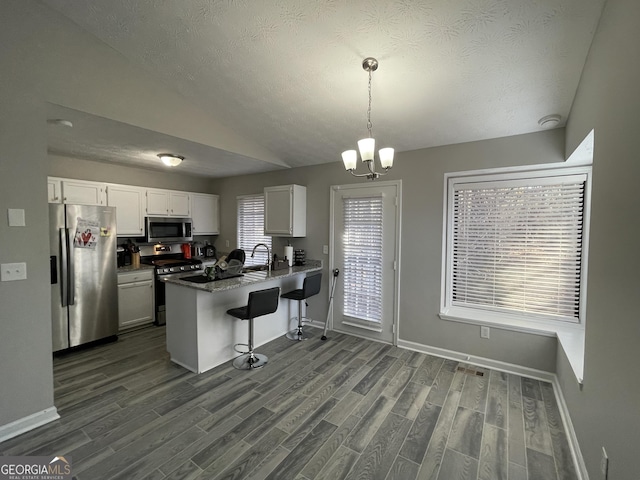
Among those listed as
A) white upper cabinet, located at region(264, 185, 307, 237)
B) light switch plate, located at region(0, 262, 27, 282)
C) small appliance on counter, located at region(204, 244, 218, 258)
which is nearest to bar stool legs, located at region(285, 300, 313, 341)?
white upper cabinet, located at region(264, 185, 307, 237)

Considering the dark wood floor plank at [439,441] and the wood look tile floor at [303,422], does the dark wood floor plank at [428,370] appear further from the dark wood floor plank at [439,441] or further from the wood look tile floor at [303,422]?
the dark wood floor plank at [439,441]

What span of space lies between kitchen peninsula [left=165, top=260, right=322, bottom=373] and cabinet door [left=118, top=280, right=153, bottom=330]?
4.14ft

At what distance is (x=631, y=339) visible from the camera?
3.60ft

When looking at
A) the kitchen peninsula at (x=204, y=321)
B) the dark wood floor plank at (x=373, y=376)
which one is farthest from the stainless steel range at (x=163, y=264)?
the dark wood floor plank at (x=373, y=376)

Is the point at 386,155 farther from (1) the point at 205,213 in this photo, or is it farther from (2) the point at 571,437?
(1) the point at 205,213

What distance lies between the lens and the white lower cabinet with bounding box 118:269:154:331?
392 cm

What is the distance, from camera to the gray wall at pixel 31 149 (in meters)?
1.97

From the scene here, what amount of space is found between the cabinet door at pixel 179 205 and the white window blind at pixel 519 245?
14.1ft

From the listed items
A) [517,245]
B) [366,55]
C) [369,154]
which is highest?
[366,55]

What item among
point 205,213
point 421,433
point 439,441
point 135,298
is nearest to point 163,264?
point 135,298

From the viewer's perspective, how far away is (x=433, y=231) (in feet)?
11.0

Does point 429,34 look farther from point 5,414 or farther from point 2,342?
point 5,414

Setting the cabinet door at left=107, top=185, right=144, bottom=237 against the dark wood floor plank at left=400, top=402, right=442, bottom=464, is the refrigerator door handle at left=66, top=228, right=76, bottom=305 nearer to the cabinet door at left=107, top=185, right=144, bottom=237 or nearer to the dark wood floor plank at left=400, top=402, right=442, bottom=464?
the cabinet door at left=107, top=185, right=144, bottom=237

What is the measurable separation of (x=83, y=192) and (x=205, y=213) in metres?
1.86
